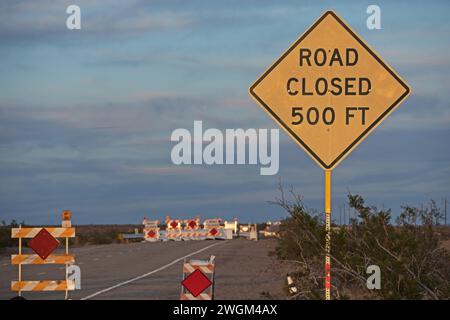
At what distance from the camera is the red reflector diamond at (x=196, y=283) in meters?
14.4

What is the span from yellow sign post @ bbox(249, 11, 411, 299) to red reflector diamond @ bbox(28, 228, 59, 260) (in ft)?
29.5

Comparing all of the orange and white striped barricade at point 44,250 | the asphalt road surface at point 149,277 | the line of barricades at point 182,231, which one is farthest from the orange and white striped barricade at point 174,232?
the orange and white striped barricade at point 44,250

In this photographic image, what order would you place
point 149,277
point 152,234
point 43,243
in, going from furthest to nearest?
point 152,234 → point 149,277 → point 43,243

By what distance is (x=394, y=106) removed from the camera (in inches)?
408

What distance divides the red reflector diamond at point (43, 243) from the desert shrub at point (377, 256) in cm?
570

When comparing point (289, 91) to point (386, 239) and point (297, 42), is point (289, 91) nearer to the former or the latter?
point (297, 42)

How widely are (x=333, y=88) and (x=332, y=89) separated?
2 cm

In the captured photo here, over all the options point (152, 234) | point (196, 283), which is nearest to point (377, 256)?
point (196, 283)

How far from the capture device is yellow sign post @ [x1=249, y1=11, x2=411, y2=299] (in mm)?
10188

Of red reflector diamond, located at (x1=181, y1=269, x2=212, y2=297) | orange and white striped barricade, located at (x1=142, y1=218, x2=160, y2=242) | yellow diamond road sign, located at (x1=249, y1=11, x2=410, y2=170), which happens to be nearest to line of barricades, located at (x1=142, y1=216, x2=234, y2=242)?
orange and white striped barricade, located at (x1=142, y1=218, x2=160, y2=242)

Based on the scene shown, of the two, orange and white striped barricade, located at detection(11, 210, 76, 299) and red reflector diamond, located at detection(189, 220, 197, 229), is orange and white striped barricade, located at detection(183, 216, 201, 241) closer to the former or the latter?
red reflector diamond, located at detection(189, 220, 197, 229)

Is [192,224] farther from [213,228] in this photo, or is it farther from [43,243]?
[43,243]

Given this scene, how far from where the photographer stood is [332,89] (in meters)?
10.1
